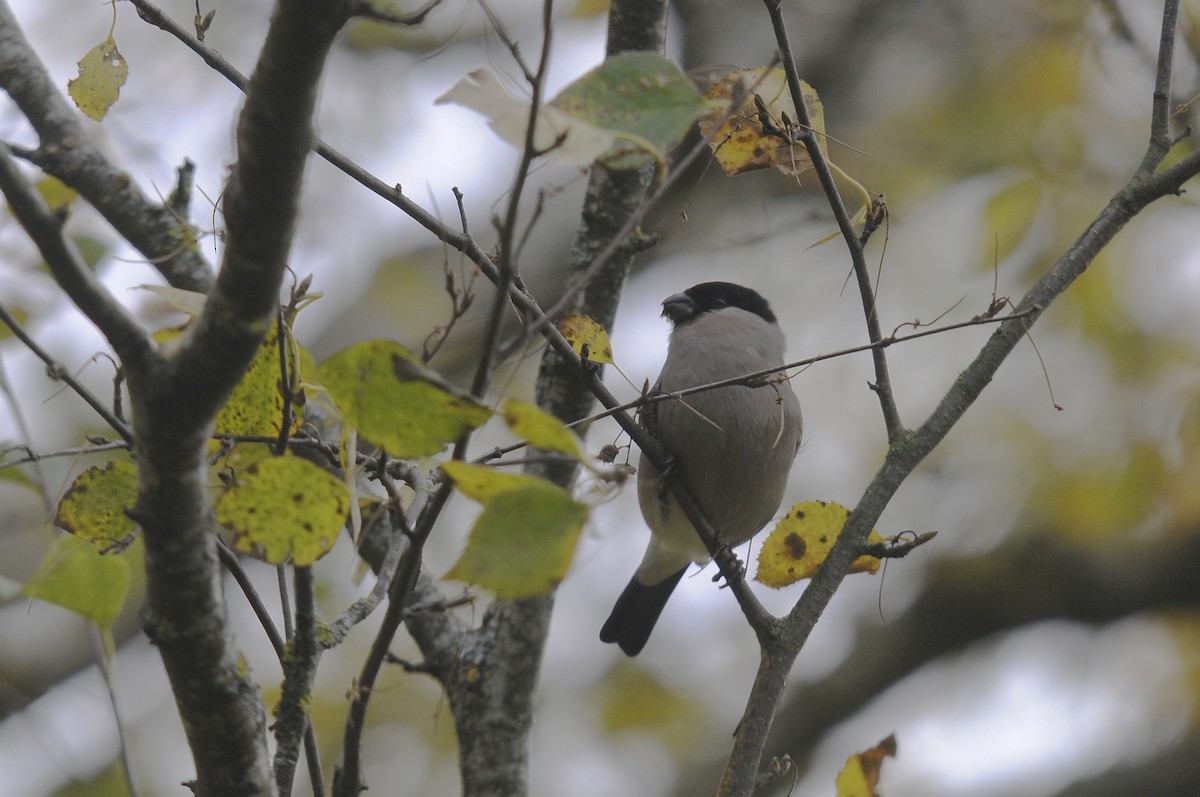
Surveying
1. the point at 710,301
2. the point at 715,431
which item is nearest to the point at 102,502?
the point at 715,431


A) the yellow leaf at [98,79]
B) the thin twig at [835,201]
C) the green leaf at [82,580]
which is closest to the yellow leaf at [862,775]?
the thin twig at [835,201]

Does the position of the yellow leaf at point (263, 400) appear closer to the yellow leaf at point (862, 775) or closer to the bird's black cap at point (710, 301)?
the yellow leaf at point (862, 775)

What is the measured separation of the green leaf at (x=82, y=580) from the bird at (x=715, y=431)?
153cm

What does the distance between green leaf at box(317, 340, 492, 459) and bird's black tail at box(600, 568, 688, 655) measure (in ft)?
8.97

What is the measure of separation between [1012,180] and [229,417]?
3.81 metres

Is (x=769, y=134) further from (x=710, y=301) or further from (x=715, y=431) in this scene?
(x=710, y=301)

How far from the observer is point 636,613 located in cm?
379

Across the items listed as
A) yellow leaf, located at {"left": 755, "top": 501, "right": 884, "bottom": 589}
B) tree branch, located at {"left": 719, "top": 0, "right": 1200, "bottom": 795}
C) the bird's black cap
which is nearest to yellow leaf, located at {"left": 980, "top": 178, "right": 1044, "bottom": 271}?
the bird's black cap

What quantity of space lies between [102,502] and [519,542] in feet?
2.34

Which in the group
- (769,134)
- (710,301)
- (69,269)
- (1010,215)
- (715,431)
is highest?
(1010,215)

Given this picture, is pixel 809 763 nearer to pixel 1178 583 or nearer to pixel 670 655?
pixel 670 655

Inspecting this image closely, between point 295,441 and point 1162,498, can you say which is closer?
point 295,441

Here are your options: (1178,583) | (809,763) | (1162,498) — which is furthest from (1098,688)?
(809,763)

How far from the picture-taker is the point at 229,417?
1428 millimetres
